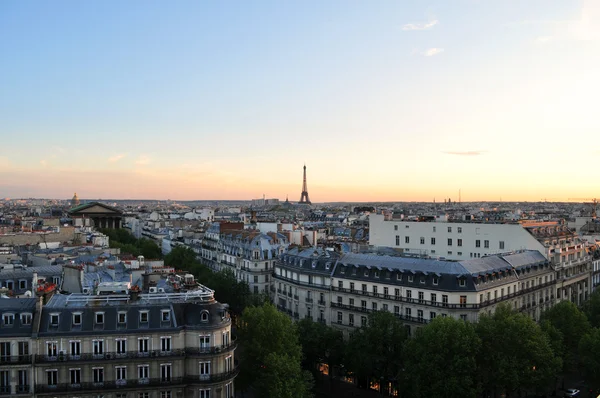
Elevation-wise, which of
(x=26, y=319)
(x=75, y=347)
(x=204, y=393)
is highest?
(x=26, y=319)

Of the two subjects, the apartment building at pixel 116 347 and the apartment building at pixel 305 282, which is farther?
the apartment building at pixel 305 282

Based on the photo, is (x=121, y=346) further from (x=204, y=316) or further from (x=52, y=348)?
(x=204, y=316)

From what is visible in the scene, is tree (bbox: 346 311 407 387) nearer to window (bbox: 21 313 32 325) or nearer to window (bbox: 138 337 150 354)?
window (bbox: 138 337 150 354)

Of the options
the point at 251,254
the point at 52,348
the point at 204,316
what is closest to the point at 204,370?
the point at 204,316

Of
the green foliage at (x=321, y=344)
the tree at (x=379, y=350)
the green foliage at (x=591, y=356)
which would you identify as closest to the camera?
the green foliage at (x=591, y=356)

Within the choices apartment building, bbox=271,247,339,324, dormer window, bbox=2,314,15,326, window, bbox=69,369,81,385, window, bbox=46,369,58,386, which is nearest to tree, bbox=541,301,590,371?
apartment building, bbox=271,247,339,324

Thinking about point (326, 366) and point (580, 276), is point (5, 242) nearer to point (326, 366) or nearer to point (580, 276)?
point (326, 366)

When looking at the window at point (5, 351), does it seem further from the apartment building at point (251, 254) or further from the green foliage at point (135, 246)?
the green foliage at point (135, 246)

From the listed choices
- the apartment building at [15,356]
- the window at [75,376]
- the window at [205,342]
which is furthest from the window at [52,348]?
the window at [205,342]
